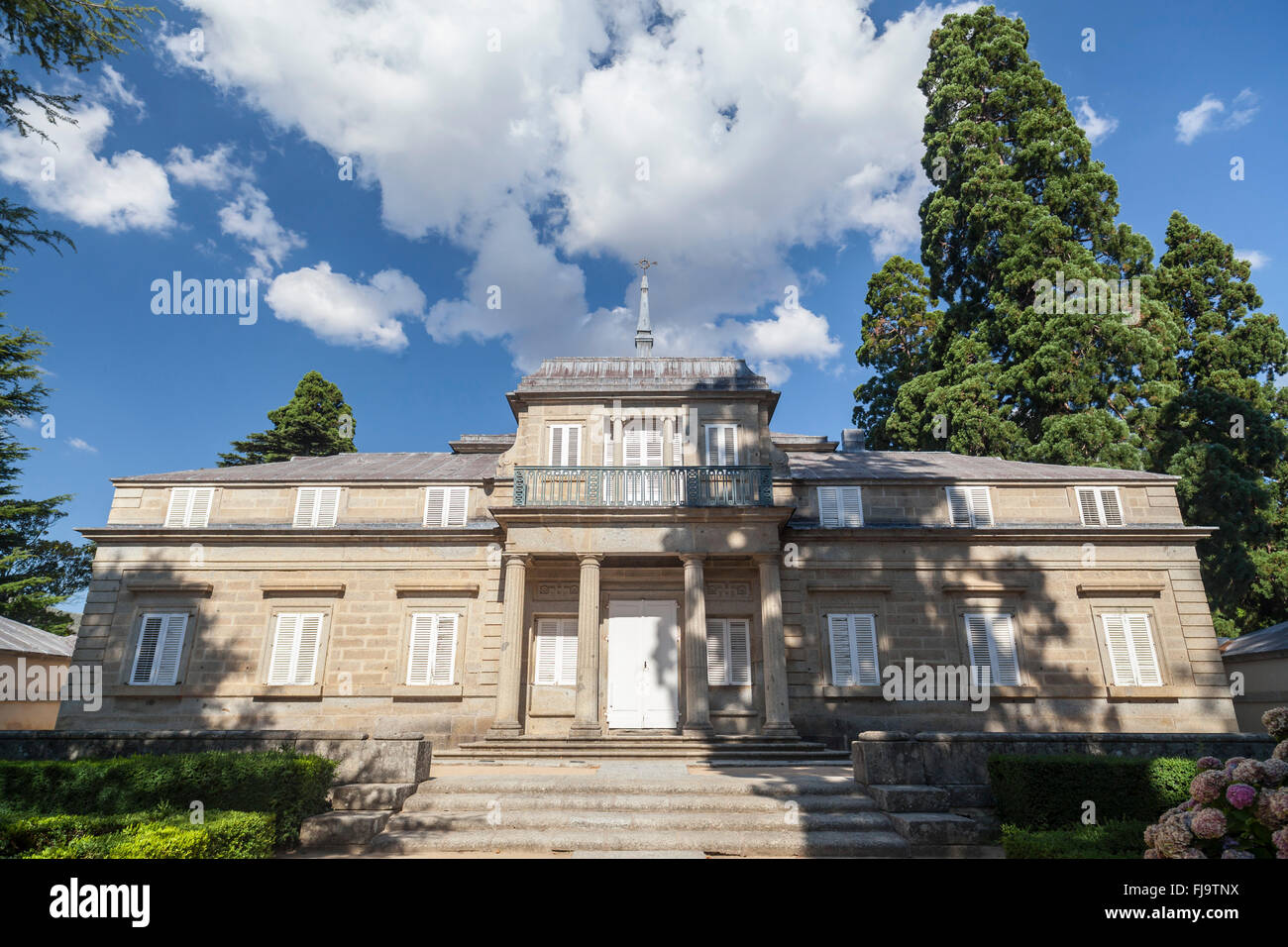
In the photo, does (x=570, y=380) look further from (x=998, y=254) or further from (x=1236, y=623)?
(x=1236, y=623)

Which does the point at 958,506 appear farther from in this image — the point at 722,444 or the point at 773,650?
the point at 773,650

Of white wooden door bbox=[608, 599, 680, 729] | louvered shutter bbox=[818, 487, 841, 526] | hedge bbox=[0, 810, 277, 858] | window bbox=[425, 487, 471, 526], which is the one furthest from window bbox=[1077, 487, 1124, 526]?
hedge bbox=[0, 810, 277, 858]

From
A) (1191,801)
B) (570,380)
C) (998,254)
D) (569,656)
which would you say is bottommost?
(1191,801)

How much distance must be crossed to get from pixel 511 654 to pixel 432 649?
295cm

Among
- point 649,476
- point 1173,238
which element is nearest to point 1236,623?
point 1173,238

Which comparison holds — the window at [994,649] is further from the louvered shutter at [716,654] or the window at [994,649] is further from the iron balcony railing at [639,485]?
the iron balcony railing at [639,485]

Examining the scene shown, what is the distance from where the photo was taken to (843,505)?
20234mm

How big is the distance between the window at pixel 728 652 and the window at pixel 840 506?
12.9ft

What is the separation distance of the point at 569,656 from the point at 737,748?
5.60m

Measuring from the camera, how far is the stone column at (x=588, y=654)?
16.6m

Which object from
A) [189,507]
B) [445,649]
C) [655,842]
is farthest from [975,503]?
[189,507]

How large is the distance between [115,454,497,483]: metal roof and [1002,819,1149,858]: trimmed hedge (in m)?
16.0

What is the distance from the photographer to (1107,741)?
10594 millimetres

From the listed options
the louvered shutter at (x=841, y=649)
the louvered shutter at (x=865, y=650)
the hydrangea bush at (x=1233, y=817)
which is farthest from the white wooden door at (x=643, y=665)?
the hydrangea bush at (x=1233, y=817)
